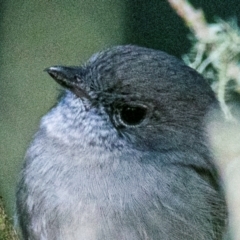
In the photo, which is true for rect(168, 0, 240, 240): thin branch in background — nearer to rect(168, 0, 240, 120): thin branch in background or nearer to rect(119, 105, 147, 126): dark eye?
rect(168, 0, 240, 120): thin branch in background

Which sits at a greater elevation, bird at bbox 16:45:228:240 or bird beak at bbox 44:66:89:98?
bird beak at bbox 44:66:89:98

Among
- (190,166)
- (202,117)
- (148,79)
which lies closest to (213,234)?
(190,166)

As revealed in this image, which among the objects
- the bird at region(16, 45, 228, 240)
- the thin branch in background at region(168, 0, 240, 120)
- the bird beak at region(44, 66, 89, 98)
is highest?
the thin branch in background at region(168, 0, 240, 120)

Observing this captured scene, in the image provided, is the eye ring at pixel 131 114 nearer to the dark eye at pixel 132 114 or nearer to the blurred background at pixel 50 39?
the dark eye at pixel 132 114

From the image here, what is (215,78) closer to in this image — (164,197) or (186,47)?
(186,47)

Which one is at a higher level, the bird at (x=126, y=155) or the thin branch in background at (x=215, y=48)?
the thin branch in background at (x=215, y=48)

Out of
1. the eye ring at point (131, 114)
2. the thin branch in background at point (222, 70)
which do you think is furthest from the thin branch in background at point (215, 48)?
the eye ring at point (131, 114)

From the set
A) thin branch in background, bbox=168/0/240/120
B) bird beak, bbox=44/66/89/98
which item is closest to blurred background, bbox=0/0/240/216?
thin branch in background, bbox=168/0/240/120
